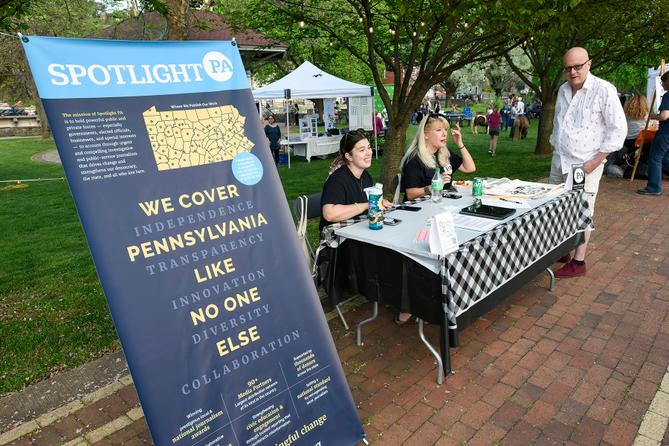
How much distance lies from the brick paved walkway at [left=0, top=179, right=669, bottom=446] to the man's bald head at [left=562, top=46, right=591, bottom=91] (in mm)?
1982

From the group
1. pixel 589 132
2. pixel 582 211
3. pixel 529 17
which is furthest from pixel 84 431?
pixel 529 17

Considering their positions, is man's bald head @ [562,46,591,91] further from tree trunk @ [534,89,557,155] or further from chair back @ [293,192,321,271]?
tree trunk @ [534,89,557,155]

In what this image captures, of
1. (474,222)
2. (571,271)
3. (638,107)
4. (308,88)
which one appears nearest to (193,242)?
(474,222)

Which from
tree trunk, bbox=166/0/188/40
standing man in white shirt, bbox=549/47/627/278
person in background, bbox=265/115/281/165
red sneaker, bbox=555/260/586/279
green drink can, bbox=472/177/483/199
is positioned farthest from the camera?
person in background, bbox=265/115/281/165

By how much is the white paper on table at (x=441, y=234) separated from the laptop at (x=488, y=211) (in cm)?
78

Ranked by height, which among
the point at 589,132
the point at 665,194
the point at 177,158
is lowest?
the point at 665,194

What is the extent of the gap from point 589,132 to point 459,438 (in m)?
3.24

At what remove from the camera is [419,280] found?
112 inches

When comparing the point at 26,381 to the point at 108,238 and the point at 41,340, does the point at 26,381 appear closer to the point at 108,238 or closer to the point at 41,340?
the point at 41,340

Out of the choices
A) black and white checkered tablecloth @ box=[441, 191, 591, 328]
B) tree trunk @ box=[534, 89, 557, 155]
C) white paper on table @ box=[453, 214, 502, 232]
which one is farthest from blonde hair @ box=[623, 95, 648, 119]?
white paper on table @ box=[453, 214, 502, 232]

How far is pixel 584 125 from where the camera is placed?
14.2 ft

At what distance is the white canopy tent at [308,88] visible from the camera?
12617 mm

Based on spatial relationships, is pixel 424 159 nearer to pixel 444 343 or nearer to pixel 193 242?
pixel 444 343

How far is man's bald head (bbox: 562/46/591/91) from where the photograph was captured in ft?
13.6
